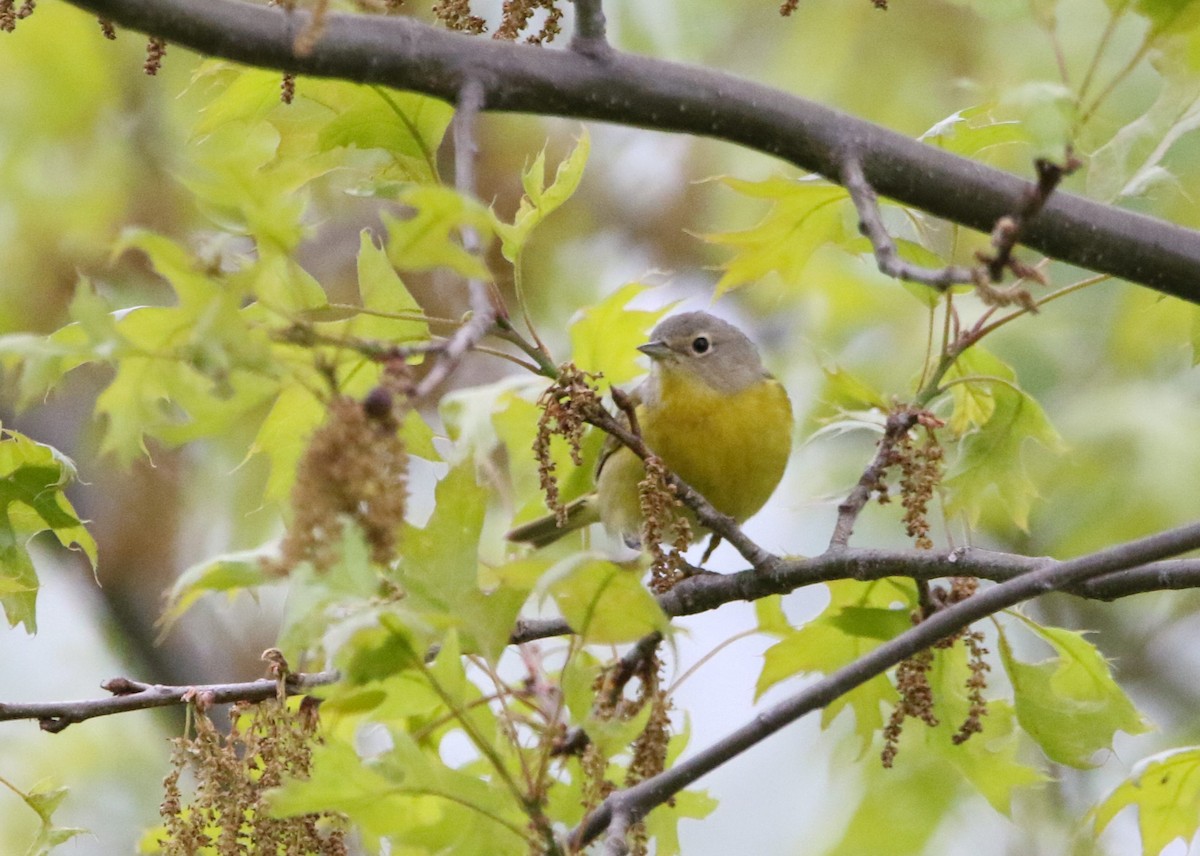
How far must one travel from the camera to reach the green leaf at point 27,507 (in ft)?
10.3

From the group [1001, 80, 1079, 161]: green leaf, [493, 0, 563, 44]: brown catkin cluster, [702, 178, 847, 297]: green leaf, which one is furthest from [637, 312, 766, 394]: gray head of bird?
[1001, 80, 1079, 161]: green leaf

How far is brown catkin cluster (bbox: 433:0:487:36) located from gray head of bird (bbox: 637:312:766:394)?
7.22 ft

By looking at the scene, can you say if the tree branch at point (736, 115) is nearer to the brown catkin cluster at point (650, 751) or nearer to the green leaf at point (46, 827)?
the brown catkin cluster at point (650, 751)

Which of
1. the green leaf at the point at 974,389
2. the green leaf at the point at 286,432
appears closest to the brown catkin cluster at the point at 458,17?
the green leaf at the point at 286,432

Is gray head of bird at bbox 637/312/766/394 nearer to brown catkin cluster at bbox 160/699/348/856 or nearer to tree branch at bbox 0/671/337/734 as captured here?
tree branch at bbox 0/671/337/734

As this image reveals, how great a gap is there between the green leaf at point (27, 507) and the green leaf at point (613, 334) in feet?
4.14

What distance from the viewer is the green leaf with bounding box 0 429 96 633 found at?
312 centimetres

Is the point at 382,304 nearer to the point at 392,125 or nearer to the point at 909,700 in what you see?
the point at 392,125

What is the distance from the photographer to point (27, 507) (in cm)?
318

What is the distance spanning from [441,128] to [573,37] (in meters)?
0.39

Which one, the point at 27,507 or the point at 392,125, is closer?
the point at 392,125

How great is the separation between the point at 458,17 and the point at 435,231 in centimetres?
107

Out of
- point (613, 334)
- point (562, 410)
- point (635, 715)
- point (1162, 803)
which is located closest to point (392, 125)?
point (562, 410)

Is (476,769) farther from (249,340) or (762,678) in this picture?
(249,340)
